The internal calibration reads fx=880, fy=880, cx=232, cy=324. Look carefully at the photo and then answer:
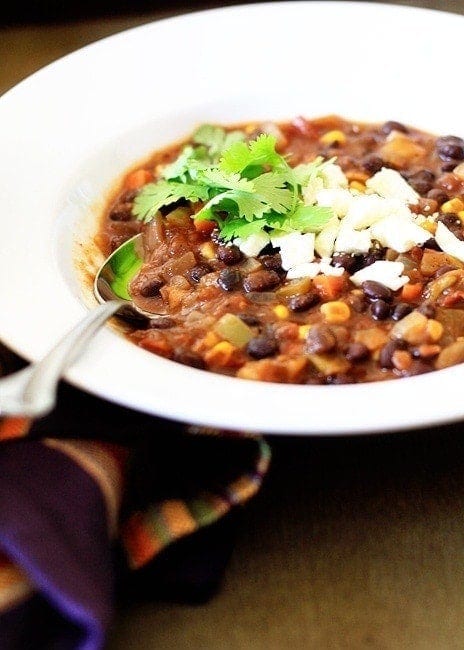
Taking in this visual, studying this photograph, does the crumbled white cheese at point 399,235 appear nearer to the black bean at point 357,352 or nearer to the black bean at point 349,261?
the black bean at point 349,261

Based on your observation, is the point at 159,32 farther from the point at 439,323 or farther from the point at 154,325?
the point at 439,323

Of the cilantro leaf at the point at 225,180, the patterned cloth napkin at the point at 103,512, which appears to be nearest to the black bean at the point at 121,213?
the cilantro leaf at the point at 225,180

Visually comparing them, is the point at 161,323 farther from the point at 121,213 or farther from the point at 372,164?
the point at 372,164

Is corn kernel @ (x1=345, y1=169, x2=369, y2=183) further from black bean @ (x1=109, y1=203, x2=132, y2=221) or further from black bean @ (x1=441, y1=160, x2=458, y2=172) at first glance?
black bean @ (x1=109, y1=203, x2=132, y2=221)

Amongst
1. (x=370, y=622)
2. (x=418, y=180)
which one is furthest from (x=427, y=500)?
(x=418, y=180)

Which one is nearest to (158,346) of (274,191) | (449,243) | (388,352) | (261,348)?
(261,348)
